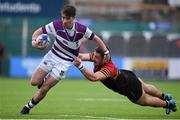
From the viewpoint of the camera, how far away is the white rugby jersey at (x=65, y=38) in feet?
51.1

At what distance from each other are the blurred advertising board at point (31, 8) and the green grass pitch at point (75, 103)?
8.55ft

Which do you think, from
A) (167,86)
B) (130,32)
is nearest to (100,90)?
(167,86)

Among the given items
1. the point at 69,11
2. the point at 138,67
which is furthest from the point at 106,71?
the point at 138,67

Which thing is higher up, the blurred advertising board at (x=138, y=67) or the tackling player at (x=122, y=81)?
the tackling player at (x=122, y=81)

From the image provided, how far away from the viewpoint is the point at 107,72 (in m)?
15.2

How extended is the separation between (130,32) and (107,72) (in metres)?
17.5

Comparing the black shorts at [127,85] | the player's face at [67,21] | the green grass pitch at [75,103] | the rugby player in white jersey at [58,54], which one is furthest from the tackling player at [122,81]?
the player's face at [67,21]

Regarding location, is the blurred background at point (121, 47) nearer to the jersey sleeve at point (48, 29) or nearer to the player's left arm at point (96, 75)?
the jersey sleeve at point (48, 29)

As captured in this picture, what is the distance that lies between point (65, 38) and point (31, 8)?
10843 mm

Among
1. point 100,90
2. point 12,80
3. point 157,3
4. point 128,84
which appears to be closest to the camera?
point 128,84

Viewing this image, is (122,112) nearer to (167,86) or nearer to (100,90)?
(100,90)

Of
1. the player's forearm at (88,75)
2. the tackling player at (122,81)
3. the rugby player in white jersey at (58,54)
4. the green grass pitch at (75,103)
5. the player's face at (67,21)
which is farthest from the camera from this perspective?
the green grass pitch at (75,103)

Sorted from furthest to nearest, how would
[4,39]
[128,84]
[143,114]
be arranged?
[4,39], [143,114], [128,84]

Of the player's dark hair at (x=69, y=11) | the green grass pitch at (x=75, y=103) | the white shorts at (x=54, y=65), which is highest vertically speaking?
the player's dark hair at (x=69, y=11)
